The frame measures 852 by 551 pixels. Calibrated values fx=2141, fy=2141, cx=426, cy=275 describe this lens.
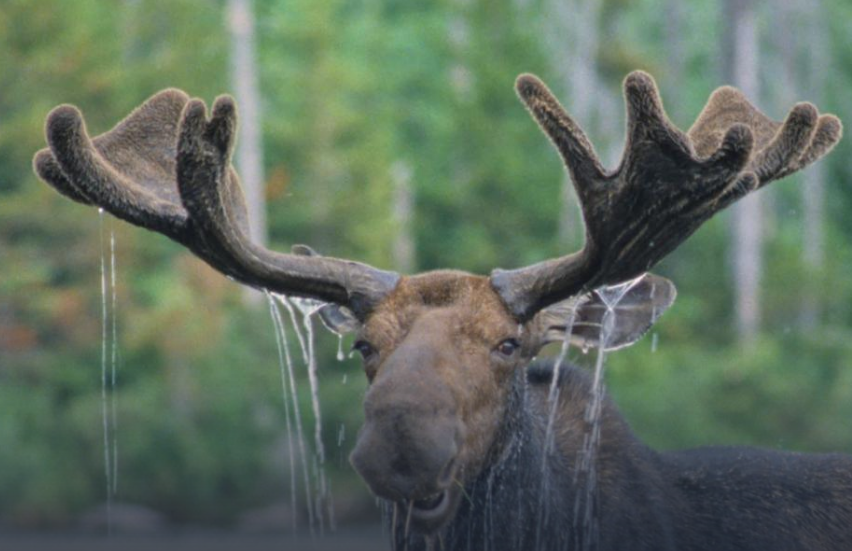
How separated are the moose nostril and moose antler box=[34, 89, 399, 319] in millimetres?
1023

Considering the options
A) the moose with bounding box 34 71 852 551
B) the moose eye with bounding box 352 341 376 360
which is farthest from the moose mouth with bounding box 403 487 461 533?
the moose eye with bounding box 352 341 376 360

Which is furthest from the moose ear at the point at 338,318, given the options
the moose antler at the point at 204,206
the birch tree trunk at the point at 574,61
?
the birch tree trunk at the point at 574,61

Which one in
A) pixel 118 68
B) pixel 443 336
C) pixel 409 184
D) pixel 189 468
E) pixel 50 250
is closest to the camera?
pixel 443 336

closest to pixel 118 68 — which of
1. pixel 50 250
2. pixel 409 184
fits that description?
pixel 50 250

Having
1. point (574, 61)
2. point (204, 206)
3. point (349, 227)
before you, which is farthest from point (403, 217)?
point (204, 206)

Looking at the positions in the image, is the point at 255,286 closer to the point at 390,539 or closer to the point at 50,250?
the point at 390,539

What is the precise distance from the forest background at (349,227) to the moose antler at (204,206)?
976 centimetres

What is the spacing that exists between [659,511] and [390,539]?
3.32ft

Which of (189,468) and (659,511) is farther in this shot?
(189,468)

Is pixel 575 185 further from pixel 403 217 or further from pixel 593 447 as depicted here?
pixel 403 217

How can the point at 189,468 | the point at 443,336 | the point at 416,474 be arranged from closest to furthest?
1. the point at 416,474
2. the point at 443,336
3. the point at 189,468

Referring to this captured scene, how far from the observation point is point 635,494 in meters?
7.96

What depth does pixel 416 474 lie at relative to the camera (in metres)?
6.96

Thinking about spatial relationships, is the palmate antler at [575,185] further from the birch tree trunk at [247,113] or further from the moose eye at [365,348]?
the birch tree trunk at [247,113]
